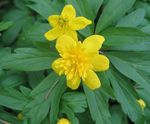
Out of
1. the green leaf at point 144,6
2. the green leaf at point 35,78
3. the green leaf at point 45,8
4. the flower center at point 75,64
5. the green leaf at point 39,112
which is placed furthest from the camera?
the green leaf at point 144,6

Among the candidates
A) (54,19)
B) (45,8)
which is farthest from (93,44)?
(45,8)

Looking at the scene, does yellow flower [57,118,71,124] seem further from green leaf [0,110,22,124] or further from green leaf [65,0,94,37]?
green leaf [65,0,94,37]

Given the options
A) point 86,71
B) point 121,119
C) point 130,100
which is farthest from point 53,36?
point 121,119

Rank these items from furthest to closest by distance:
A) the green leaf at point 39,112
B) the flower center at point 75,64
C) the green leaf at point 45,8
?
the green leaf at point 45,8
the green leaf at point 39,112
the flower center at point 75,64

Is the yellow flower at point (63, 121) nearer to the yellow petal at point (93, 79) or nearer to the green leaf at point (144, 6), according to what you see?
the yellow petal at point (93, 79)

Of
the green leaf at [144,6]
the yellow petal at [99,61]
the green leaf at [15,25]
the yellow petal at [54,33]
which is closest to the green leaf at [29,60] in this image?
the yellow petal at [54,33]

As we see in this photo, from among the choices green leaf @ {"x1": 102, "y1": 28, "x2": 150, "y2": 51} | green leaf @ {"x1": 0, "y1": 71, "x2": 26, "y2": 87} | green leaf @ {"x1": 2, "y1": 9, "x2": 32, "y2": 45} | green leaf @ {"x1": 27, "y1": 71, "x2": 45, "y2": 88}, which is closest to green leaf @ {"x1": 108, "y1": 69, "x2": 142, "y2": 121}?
green leaf @ {"x1": 102, "y1": 28, "x2": 150, "y2": 51}
